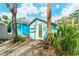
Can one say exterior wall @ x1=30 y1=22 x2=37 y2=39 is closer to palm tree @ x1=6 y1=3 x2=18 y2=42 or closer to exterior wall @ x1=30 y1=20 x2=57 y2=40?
exterior wall @ x1=30 y1=20 x2=57 y2=40

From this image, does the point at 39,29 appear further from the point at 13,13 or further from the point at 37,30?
the point at 13,13

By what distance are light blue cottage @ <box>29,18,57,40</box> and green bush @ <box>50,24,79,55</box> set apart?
0.05 m

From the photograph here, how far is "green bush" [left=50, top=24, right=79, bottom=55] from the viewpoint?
6.41 feet

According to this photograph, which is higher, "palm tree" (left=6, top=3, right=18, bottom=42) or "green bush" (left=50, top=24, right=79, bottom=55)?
"palm tree" (left=6, top=3, right=18, bottom=42)

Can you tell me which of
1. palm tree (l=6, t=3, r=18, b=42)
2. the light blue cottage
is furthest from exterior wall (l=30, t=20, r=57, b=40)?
palm tree (l=6, t=3, r=18, b=42)

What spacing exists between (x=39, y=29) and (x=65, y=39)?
226 millimetres

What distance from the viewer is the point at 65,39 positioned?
1.96 m

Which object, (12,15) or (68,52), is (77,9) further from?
(12,15)

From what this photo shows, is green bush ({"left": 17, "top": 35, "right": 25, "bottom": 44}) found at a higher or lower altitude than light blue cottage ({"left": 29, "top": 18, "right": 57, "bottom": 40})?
lower

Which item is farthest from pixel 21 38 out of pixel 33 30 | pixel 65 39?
pixel 65 39

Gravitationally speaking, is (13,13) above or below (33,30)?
above

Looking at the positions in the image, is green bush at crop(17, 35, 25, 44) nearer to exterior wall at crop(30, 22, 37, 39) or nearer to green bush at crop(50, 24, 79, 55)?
exterior wall at crop(30, 22, 37, 39)

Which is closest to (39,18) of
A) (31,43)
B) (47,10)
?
(47,10)

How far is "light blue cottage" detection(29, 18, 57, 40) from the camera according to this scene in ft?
6.43
